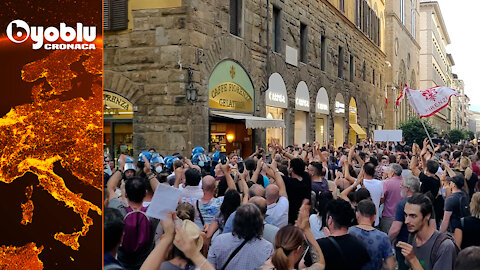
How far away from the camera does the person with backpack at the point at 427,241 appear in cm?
433

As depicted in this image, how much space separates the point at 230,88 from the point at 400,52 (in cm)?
4387

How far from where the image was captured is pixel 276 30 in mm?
22578

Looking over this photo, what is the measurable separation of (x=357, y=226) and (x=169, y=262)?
1796mm

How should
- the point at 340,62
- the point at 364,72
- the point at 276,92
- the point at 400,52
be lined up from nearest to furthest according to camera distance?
the point at 276,92
the point at 340,62
the point at 364,72
the point at 400,52

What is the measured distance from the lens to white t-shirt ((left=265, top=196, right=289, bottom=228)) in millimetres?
5871

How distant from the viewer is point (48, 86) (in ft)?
13.6

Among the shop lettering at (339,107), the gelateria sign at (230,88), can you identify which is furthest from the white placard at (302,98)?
the shop lettering at (339,107)

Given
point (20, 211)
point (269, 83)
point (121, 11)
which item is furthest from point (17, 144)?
point (269, 83)

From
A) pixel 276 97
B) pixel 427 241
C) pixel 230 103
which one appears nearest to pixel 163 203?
pixel 427 241

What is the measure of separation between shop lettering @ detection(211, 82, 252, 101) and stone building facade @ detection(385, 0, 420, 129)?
34272 millimetres

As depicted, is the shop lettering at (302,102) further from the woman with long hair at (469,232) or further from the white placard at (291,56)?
the woman with long hair at (469,232)

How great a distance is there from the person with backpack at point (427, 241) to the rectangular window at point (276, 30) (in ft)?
59.7

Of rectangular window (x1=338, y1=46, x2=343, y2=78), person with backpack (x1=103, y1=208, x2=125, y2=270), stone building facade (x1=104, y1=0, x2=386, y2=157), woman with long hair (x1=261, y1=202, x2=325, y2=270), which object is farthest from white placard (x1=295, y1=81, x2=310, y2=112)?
person with backpack (x1=103, y1=208, x2=125, y2=270)

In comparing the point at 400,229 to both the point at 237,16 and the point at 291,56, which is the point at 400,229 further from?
the point at 291,56
